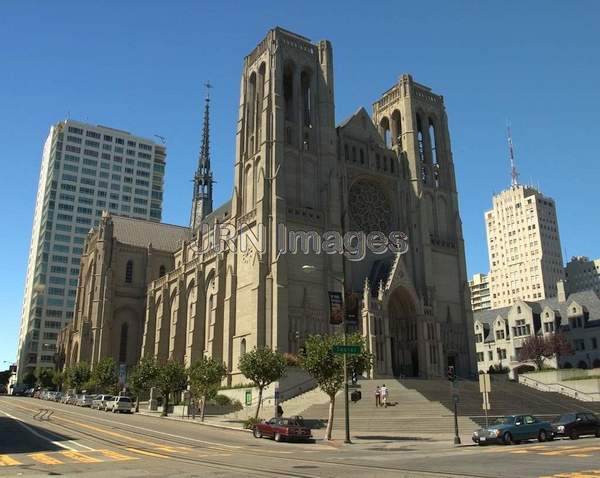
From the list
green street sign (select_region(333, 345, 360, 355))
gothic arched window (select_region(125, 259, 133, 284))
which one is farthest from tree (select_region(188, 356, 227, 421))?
gothic arched window (select_region(125, 259, 133, 284))

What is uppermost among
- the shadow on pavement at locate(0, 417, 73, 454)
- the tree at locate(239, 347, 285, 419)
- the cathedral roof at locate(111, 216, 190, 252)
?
the cathedral roof at locate(111, 216, 190, 252)

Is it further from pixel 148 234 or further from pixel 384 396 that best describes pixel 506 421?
pixel 148 234

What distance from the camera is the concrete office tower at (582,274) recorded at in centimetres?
15738

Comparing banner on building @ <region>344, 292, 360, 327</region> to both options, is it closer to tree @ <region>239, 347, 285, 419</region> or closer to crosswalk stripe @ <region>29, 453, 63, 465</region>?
tree @ <region>239, 347, 285, 419</region>

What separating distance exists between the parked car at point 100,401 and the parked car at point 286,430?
29925 mm

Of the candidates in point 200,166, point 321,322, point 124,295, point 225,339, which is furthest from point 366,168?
point 200,166

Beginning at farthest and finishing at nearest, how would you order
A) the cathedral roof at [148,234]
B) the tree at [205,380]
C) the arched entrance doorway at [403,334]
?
the cathedral roof at [148,234], the arched entrance doorway at [403,334], the tree at [205,380]

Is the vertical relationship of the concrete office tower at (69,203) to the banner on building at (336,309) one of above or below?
above

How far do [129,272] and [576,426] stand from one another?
240 ft

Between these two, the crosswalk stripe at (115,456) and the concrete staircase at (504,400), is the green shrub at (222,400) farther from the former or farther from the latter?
the crosswalk stripe at (115,456)

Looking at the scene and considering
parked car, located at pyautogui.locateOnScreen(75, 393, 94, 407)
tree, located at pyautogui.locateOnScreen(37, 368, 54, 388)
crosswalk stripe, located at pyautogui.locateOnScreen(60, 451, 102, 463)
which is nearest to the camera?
crosswalk stripe, located at pyautogui.locateOnScreen(60, 451, 102, 463)

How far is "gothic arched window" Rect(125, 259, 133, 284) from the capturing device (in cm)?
8757

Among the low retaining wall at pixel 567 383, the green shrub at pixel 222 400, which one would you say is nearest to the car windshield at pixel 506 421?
the green shrub at pixel 222 400

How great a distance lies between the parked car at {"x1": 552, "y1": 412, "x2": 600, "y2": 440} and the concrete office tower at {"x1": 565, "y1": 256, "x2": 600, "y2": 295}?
463 feet
